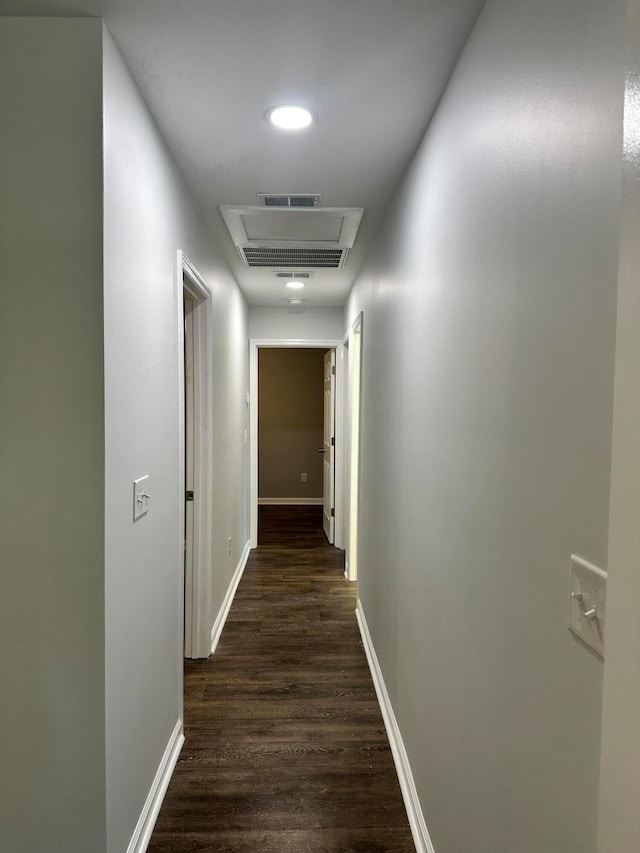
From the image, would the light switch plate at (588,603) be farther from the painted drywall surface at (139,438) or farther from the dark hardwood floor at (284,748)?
the dark hardwood floor at (284,748)

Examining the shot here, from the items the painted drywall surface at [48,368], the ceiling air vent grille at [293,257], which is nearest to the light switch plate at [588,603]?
the painted drywall surface at [48,368]

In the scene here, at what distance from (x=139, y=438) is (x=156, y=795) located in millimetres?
1254

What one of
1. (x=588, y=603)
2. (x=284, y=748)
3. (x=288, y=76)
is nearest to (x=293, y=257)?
(x=288, y=76)

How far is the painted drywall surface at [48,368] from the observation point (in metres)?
1.36

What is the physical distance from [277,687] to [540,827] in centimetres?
206

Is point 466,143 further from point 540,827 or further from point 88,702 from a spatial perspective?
point 88,702

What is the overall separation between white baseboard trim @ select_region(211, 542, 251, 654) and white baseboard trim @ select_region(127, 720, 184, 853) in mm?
892

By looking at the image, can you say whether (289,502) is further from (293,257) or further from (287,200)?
(287,200)

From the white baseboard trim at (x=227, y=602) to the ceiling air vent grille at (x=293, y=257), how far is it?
88.3 inches

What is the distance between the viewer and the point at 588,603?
0.75m

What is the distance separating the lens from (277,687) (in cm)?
274

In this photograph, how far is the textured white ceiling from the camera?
1.32 m

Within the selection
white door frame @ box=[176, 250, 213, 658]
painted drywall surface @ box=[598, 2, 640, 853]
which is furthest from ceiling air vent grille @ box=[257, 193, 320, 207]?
painted drywall surface @ box=[598, 2, 640, 853]

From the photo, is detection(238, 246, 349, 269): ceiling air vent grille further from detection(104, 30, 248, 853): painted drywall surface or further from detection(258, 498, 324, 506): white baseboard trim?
detection(258, 498, 324, 506): white baseboard trim
